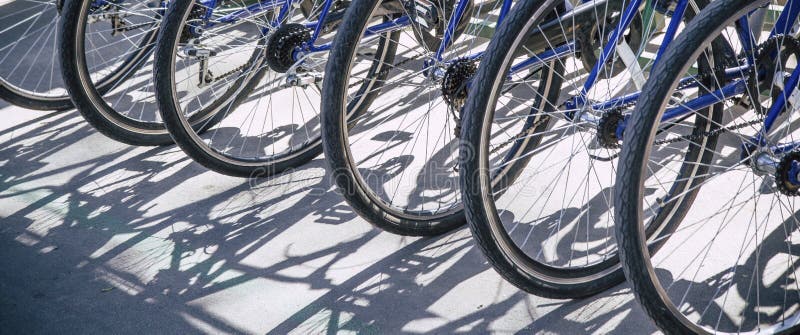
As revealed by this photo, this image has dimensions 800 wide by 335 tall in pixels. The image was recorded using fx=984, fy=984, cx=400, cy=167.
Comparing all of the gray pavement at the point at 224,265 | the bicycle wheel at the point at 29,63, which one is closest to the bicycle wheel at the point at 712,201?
the gray pavement at the point at 224,265

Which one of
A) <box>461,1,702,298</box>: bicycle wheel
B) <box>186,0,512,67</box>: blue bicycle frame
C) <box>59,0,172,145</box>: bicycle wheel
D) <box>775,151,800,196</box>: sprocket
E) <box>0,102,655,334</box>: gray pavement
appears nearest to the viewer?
<box>775,151,800,196</box>: sprocket

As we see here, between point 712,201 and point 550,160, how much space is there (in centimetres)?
61

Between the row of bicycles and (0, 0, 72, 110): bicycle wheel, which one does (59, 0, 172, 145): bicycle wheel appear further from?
(0, 0, 72, 110): bicycle wheel

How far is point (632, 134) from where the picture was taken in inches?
85.4

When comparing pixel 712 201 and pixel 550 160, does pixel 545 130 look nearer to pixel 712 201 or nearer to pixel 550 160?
pixel 550 160

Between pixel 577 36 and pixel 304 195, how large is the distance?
1.20 metres

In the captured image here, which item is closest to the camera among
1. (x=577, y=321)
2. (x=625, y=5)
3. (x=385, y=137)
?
(x=577, y=321)

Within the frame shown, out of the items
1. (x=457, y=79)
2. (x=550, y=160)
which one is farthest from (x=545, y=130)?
(x=457, y=79)

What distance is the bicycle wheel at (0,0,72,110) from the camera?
4195 mm

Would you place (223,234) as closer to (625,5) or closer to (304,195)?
(304,195)

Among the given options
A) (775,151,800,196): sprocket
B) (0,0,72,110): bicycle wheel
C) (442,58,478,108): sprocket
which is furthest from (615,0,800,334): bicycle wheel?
(0,0,72,110): bicycle wheel

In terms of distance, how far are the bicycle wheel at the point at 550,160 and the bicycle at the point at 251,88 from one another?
0.73 meters

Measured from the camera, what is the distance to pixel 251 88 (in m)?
3.98

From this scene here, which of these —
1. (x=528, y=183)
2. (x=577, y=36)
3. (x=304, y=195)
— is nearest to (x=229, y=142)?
(x=304, y=195)
